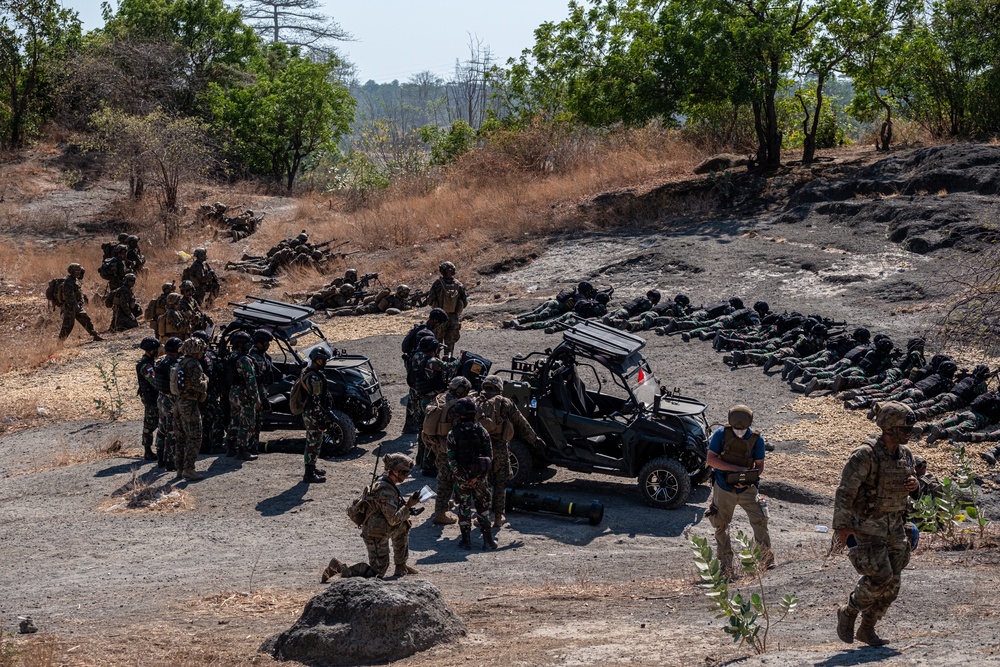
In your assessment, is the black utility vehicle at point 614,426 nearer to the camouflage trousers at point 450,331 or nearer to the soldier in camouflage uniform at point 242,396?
the soldier in camouflage uniform at point 242,396

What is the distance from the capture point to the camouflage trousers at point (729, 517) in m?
9.16

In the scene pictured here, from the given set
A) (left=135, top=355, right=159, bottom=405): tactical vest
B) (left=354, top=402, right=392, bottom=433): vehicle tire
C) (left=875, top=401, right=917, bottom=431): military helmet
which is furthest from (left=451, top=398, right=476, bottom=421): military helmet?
(left=135, top=355, right=159, bottom=405): tactical vest

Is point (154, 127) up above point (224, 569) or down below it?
above

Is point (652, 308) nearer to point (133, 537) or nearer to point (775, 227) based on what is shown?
point (775, 227)

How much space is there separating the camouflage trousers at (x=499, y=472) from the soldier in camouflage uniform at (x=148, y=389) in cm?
432

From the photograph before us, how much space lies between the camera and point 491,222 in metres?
29.7

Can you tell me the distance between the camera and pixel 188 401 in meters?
12.1

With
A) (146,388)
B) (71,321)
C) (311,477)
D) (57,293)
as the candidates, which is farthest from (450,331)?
(57,293)

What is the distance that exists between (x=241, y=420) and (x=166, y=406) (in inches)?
34.0

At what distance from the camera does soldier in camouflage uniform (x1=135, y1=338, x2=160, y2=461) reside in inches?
507

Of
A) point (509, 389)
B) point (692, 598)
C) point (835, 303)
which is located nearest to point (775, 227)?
point (835, 303)

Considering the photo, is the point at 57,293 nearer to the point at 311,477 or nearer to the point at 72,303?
the point at 72,303

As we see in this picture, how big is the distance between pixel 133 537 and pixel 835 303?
46.9 feet

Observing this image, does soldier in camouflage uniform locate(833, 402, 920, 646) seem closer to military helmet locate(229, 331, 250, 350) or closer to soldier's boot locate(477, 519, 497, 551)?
soldier's boot locate(477, 519, 497, 551)
